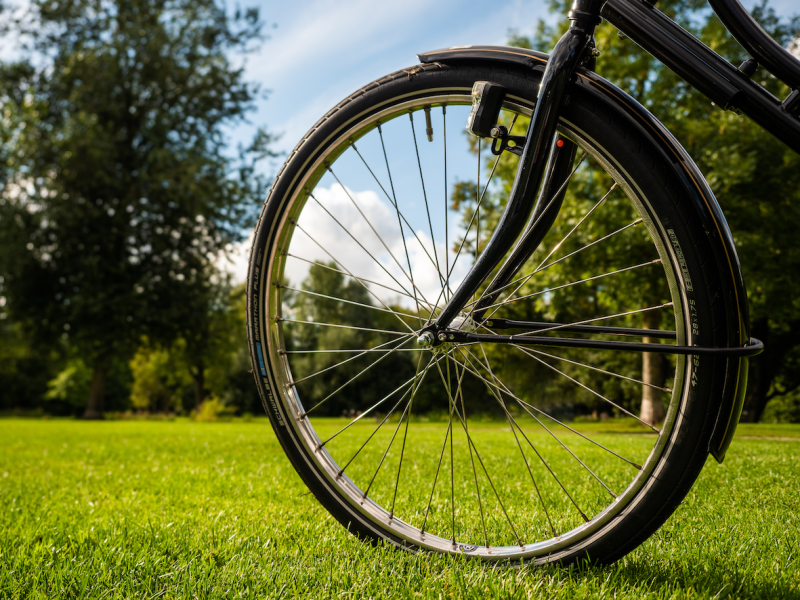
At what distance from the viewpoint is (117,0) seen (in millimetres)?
19750

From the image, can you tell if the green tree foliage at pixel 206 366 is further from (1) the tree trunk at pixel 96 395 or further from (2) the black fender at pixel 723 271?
(2) the black fender at pixel 723 271

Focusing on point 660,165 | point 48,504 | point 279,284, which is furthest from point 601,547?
point 48,504

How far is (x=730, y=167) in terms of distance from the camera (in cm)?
1081

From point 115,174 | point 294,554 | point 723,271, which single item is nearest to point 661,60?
point 723,271

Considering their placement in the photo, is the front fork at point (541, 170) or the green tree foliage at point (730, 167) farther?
the green tree foliage at point (730, 167)

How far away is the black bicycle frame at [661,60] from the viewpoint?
1370 millimetres

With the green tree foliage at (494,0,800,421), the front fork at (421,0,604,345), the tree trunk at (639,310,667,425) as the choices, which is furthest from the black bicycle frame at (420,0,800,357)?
the tree trunk at (639,310,667,425)

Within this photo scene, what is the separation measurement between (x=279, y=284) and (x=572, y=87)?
1.28m

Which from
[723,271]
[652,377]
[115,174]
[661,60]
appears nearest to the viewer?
[723,271]

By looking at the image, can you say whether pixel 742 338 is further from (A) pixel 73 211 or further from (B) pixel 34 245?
(B) pixel 34 245

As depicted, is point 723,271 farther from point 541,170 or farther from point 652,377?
point 652,377

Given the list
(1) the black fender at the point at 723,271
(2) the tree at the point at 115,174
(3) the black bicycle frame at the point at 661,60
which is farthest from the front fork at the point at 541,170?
(2) the tree at the point at 115,174

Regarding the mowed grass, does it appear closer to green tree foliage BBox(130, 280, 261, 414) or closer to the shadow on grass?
the shadow on grass

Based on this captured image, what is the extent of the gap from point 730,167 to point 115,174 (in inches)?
719
